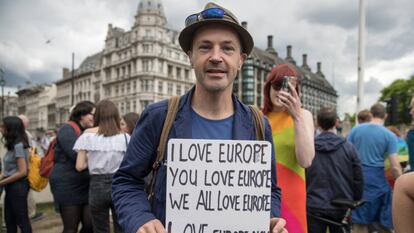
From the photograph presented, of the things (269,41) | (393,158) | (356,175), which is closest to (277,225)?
(356,175)

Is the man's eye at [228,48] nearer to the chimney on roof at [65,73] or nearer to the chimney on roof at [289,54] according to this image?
the chimney on roof at [289,54]

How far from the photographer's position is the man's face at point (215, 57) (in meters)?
1.66

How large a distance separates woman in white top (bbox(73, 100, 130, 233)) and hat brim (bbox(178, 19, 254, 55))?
262 centimetres

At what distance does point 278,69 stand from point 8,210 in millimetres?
4303

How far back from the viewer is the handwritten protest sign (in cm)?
151

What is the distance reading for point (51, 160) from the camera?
5.29m

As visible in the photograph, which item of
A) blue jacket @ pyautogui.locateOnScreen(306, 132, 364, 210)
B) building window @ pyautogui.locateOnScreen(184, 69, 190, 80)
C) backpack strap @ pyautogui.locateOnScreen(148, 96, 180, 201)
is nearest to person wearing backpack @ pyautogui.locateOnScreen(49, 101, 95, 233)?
blue jacket @ pyautogui.locateOnScreen(306, 132, 364, 210)

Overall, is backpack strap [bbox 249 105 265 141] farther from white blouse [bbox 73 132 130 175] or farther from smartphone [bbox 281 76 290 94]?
white blouse [bbox 73 132 130 175]

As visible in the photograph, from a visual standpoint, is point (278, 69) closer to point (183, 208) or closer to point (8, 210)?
point (183, 208)

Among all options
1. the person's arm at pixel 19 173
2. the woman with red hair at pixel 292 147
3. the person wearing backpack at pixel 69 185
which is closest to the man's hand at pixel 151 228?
the woman with red hair at pixel 292 147

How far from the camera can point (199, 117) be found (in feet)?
5.75

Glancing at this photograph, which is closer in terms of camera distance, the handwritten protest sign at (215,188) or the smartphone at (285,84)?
the handwritten protest sign at (215,188)

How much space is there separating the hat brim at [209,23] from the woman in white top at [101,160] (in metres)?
2.62

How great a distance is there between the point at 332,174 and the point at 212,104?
2383mm
